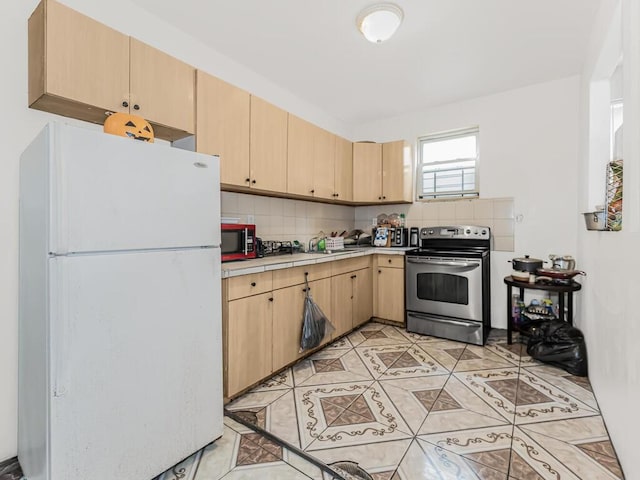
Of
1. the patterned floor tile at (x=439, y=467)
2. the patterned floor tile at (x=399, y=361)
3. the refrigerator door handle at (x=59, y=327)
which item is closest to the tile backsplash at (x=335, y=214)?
the patterned floor tile at (x=399, y=361)

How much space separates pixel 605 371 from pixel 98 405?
2.56m

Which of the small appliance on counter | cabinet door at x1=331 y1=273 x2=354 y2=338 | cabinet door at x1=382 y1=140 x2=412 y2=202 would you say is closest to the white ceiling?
cabinet door at x1=382 y1=140 x2=412 y2=202

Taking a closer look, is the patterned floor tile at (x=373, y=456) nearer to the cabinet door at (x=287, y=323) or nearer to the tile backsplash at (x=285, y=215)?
the cabinet door at (x=287, y=323)

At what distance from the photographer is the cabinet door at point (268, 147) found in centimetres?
245

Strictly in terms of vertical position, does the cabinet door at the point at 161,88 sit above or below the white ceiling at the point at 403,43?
below

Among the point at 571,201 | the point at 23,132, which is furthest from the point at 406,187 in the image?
the point at 23,132

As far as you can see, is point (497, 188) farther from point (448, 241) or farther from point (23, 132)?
point (23, 132)

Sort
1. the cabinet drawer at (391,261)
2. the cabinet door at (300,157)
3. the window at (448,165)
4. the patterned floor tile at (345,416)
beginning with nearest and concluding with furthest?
1. the patterned floor tile at (345,416)
2. the cabinet door at (300,157)
3. the cabinet drawer at (391,261)
4. the window at (448,165)

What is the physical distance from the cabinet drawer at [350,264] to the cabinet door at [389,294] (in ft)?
0.75

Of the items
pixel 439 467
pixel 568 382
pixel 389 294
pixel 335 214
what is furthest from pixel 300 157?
pixel 568 382

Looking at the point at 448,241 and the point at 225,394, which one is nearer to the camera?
the point at 225,394

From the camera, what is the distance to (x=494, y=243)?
11.1ft

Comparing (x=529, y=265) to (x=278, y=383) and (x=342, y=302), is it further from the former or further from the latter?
(x=278, y=383)

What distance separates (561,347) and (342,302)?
1783 millimetres
